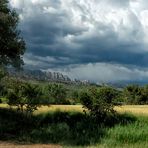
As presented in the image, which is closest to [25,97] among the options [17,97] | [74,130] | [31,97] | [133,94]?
[31,97]

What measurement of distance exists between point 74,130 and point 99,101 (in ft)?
24.1

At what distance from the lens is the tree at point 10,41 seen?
43778 millimetres

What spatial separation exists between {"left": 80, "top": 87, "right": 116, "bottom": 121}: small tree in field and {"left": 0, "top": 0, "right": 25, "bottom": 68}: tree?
7665 mm

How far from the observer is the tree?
43.8 metres

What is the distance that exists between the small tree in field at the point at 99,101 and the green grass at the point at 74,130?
39.4 inches

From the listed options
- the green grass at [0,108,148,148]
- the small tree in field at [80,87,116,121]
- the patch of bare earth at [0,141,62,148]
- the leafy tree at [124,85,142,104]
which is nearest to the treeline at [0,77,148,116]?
the small tree in field at [80,87,116,121]

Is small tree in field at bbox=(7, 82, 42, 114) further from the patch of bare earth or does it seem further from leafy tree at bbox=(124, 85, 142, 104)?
leafy tree at bbox=(124, 85, 142, 104)

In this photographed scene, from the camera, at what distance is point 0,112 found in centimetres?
5034

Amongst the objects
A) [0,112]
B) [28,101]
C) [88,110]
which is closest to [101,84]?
[88,110]

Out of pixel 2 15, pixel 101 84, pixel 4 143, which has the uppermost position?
pixel 2 15

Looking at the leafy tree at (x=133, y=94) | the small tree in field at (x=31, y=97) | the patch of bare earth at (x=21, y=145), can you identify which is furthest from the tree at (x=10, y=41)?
the leafy tree at (x=133, y=94)

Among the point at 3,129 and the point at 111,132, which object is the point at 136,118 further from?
the point at 3,129

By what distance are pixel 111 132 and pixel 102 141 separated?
11.6 feet

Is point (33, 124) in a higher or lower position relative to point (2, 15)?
lower
